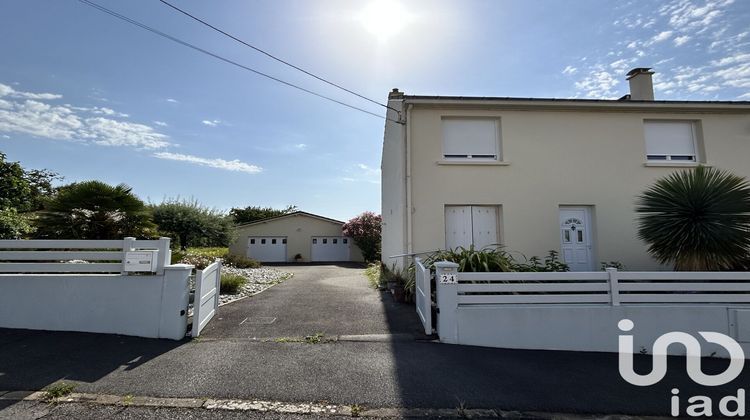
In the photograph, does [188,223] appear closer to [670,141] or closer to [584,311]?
[584,311]

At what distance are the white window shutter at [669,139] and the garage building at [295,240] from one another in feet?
64.7

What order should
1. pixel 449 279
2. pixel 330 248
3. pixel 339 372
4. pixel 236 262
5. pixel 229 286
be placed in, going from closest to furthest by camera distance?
pixel 339 372 → pixel 449 279 → pixel 229 286 → pixel 236 262 → pixel 330 248

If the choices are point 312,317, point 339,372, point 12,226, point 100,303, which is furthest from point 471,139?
point 12,226

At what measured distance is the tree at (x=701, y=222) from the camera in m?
5.77

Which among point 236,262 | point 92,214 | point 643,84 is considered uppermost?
point 643,84

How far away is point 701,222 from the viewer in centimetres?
596

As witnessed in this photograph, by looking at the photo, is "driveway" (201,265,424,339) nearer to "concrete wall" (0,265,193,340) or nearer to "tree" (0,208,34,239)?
"concrete wall" (0,265,193,340)

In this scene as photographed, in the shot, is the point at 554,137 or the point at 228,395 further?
the point at 554,137

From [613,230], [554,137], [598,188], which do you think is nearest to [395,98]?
[554,137]

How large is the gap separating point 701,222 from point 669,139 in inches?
172

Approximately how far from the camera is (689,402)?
3369 millimetres

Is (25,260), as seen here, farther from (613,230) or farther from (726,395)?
(613,230)

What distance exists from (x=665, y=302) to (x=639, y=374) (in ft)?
5.49

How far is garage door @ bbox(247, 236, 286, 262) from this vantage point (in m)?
25.0
